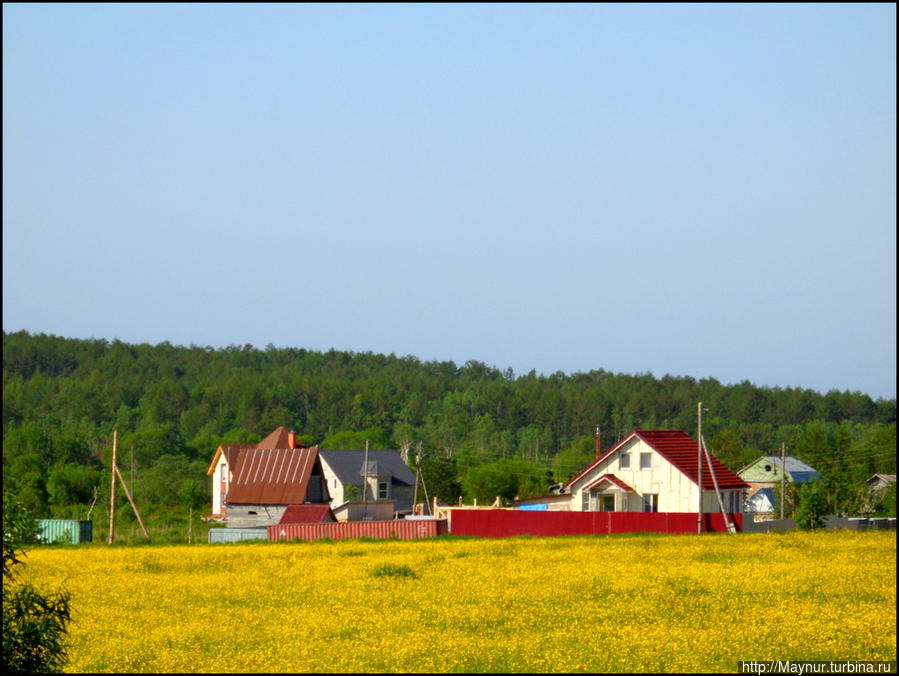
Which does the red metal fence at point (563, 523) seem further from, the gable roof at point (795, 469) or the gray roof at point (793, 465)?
the gray roof at point (793, 465)

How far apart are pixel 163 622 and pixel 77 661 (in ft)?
15.2

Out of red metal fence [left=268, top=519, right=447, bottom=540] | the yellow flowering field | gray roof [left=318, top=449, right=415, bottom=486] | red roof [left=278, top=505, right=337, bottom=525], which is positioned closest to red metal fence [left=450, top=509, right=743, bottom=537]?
red metal fence [left=268, top=519, right=447, bottom=540]

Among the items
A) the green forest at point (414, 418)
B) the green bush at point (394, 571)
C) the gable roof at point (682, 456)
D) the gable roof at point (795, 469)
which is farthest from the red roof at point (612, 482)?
the green forest at point (414, 418)

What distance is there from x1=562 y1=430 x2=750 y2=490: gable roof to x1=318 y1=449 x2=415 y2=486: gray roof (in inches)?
921

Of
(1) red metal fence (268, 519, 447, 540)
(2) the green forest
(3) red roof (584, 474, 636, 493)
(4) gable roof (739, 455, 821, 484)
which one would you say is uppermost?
(2) the green forest

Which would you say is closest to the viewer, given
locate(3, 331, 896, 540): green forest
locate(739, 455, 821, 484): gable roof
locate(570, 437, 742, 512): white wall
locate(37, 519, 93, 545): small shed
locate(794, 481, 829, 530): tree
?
locate(794, 481, 829, 530): tree

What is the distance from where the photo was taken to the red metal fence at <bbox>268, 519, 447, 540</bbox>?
53219 millimetres

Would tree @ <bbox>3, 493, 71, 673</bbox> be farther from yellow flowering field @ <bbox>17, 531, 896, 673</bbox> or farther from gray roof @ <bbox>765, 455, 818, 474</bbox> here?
gray roof @ <bbox>765, 455, 818, 474</bbox>

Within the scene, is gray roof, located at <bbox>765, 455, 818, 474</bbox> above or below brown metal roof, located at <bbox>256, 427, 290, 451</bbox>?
below

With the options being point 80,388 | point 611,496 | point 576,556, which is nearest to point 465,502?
point 611,496

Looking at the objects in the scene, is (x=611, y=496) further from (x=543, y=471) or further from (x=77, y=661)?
(x=77, y=661)

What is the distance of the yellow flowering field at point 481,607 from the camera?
65.7 feet

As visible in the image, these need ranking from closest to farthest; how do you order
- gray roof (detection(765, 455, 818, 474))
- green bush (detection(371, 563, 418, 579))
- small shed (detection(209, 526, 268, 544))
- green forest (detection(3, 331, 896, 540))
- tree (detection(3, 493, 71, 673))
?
tree (detection(3, 493, 71, 673)) → green bush (detection(371, 563, 418, 579)) → small shed (detection(209, 526, 268, 544)) → gray roof (detection(765, 455, 818, 474)) → green forest (detection(3, 331, 896, 540))

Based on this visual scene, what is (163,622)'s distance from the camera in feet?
82.0
